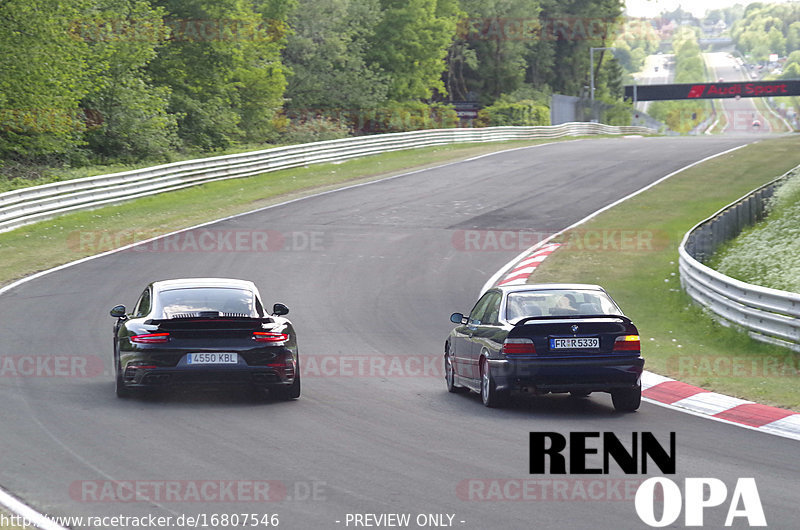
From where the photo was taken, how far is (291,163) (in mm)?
38031

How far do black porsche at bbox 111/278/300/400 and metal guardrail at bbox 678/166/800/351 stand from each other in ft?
21.5

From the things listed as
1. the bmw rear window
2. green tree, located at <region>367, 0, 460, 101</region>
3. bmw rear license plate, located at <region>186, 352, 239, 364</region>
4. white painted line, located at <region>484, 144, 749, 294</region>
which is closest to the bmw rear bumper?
the bmw rear window

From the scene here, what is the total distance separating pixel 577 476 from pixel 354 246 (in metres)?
16.6

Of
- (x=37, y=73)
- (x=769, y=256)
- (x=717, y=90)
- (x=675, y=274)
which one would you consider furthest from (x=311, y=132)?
(x=717, y=90)

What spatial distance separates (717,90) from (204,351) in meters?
104

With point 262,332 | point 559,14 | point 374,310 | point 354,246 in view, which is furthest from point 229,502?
point 559,14

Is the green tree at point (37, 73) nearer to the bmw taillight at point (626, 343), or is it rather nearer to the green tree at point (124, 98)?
the green tree at point (124, 98)

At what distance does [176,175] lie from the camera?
106 ft

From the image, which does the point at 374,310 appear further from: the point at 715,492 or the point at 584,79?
the point at 584,79

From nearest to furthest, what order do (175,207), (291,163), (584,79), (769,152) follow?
(175,207), (291,163), (769,152), (584,79)

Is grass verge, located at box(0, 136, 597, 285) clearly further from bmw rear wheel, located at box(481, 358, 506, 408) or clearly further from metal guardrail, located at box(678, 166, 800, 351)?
metal guardrail, located at box(678, 166, 800, 351)

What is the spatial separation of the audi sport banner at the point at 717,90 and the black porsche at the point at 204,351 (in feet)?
319

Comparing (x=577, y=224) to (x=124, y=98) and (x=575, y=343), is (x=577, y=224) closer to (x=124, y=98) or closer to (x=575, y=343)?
(x=575, y=343)

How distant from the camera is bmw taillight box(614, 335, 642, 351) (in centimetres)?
1062
